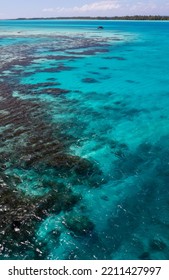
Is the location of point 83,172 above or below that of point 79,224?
above

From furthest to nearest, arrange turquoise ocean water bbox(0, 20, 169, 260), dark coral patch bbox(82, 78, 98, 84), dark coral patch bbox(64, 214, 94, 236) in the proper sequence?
dark coral patch bbox(82, 78, 98, 84), dark coral patch bbox(64, 214, 94, 236), turquoise ocean water bbox(0, 20, 169, 260)

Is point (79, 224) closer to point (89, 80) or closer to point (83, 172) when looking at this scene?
point (83, 172)

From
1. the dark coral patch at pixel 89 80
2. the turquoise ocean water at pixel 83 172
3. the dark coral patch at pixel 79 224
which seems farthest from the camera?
the dark coral patch at pixel 89 80

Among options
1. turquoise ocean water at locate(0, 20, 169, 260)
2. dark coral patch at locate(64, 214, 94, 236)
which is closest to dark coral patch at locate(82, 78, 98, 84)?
turquoise ocean water at locate(0, 20, 169, 260)

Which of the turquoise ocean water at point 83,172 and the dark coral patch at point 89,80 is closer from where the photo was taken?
the turquoise ocean water at point 83,172

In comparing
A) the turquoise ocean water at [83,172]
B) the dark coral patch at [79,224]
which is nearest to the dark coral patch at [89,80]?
the turquoise ocean water at [83,172]

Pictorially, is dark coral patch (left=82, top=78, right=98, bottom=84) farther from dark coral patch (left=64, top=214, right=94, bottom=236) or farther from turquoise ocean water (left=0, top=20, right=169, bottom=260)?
dark coral patch (left=64, top=214, right=94, bottom=236)

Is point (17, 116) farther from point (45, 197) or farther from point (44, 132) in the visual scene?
point (45, 197)

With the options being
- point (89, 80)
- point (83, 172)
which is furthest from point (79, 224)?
point (89, 80)

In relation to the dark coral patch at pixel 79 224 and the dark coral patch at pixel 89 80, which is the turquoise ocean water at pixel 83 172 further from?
the dark coral patch at pixel 89 80
